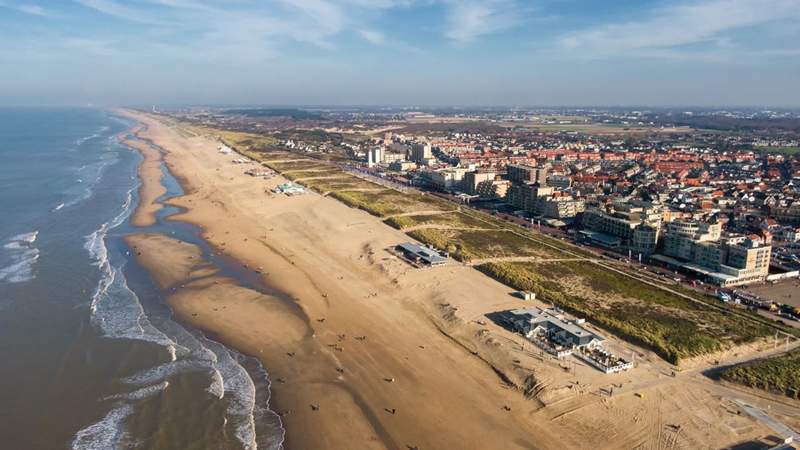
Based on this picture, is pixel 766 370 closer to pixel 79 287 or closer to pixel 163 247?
pixel 79 287

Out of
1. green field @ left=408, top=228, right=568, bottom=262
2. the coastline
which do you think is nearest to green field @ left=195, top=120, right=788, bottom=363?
green field @ left=408, top=228, right=568, bottom=262

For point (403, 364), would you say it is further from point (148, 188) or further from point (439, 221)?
point (148, 188)

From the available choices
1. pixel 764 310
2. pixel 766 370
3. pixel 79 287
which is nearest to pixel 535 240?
pixel 764 310

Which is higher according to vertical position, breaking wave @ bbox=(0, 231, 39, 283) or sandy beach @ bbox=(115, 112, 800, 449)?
breaking wave @ bbox=(0, 231, 39, 283)

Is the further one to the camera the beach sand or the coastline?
the beach sand

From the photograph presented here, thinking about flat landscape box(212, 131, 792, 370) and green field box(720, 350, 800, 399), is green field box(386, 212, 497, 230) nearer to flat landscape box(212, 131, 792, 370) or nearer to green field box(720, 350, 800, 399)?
flat landscape box(212, 131, 792, 370)

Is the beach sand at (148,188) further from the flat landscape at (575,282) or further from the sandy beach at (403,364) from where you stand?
the flat landscape at (575,282)

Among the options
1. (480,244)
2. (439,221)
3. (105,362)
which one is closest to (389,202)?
(439,221)

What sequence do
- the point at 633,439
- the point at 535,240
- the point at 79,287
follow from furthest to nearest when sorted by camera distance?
the point at 535,240
the point at 79,287
the point at 633,439
